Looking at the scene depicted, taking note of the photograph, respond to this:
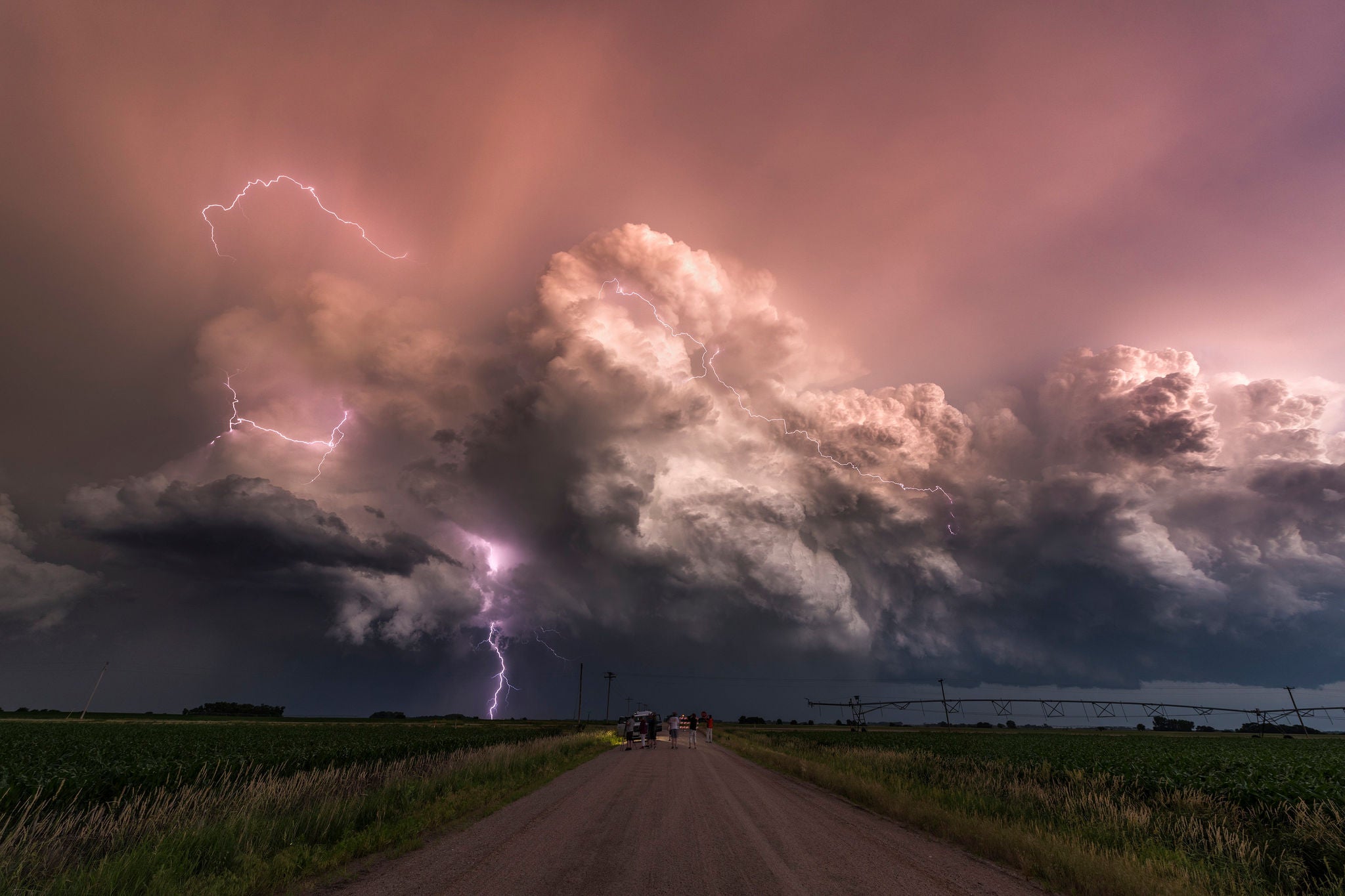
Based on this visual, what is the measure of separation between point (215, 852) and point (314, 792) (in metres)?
5.66

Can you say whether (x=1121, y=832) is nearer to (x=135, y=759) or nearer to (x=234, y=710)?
(x=135, y=759)

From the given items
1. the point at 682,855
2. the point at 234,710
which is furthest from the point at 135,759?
the point at 234,710

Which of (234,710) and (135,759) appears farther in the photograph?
(234,710)

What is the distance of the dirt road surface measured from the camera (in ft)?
27.1

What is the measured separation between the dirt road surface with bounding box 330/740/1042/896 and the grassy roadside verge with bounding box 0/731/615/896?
1.24 meters

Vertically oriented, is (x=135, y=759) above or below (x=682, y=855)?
above

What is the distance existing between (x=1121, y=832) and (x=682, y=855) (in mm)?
9647

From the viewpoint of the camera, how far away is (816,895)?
7.89 meters

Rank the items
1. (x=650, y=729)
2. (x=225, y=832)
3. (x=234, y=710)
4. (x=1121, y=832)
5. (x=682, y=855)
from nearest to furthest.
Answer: (x=225, y=832), (x=682, y=855), (x=1121, y=832), (x=650, y=729), (x=234, y=710)

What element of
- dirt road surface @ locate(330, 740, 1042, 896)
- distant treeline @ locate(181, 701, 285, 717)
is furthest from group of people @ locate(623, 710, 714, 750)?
distant treeline @ locate(181, 701, 285, 717)

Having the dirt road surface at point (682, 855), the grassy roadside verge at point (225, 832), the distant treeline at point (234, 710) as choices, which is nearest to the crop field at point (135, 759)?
the grassy roadside verge at point (225, 832)

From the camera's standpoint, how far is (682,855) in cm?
1005

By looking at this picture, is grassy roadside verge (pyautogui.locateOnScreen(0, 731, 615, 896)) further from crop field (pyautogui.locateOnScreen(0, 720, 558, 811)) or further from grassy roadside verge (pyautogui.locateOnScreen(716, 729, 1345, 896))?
grassy roadside verge (pyautogui.locateOnScreen(716, 729, 1345, 896))

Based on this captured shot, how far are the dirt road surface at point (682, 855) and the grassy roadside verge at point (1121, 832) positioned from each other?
0.79 meters
